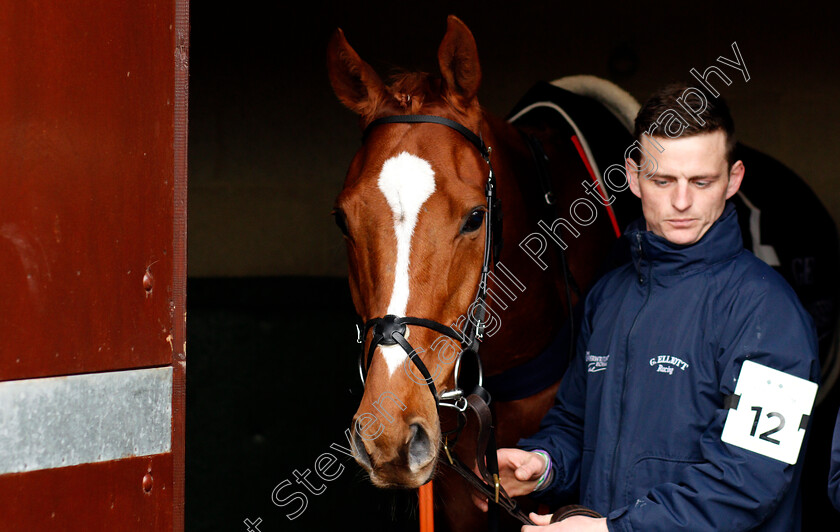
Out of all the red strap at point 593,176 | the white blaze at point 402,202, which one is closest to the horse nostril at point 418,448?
the white blaze at point 402,202

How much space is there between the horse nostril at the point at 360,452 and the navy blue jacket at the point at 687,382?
437 mm

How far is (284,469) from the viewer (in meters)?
4.10

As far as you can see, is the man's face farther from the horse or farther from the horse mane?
the horse mane

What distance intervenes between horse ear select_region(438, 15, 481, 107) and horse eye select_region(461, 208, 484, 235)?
0.31m

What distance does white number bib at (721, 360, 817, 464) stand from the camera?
4.22 ft

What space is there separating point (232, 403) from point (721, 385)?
315 cm

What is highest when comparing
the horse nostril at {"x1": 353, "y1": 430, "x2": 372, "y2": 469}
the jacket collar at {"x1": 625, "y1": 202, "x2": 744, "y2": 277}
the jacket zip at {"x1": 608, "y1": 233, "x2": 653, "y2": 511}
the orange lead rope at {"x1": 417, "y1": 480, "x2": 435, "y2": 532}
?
the jacket collar at {"x1": 625, "y1": 202, "x2": 744, "y2": 277}

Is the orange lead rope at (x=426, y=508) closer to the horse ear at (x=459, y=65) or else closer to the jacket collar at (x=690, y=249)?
the jacket collar at (x=690, y=249)

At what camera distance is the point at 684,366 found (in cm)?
143

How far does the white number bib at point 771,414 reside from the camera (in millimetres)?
1286

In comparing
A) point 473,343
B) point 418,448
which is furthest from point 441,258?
point 418,448

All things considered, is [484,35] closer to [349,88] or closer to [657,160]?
[349,88]

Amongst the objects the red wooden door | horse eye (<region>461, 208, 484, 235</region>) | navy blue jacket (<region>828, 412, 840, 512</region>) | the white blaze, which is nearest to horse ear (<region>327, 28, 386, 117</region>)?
the white blaze

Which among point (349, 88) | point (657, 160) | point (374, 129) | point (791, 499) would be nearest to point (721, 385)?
point (791, 499)
